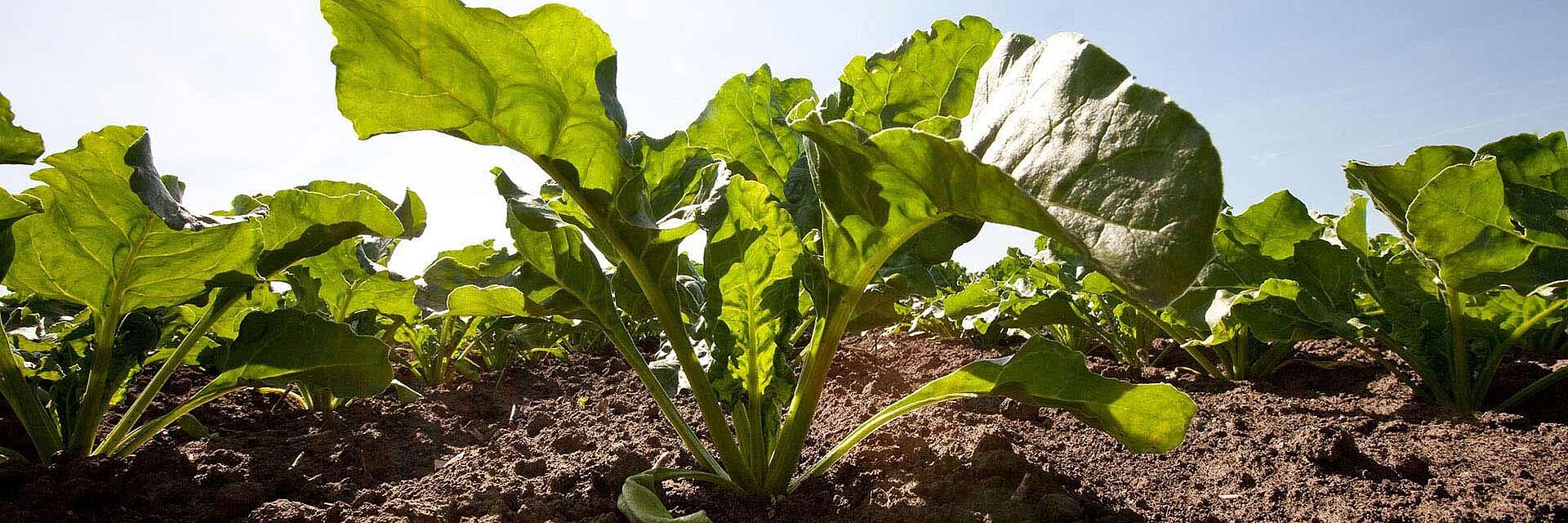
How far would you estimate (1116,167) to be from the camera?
2.34 feet

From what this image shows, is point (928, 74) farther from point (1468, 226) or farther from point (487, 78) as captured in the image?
point (1468, 226)

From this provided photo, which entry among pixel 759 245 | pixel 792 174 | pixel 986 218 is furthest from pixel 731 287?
pixel 986 218

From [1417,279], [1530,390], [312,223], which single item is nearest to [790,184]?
[312,223]

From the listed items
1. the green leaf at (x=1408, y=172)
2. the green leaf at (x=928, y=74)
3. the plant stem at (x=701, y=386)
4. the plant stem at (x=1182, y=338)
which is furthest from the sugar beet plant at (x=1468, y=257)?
the plant stem at (x=701, y=386)

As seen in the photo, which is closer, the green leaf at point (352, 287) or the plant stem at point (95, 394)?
the plant stem at point (95, 394)

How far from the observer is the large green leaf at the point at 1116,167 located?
26.4 inches

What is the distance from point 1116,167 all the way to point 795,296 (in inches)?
27.0

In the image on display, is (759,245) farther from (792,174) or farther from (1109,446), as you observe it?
(1109,446)

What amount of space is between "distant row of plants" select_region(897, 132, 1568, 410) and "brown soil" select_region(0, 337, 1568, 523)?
0.50 feet

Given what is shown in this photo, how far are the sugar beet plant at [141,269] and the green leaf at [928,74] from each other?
3.36ft

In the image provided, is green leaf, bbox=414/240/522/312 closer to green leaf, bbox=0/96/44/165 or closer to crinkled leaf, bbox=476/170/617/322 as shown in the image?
crinkled leaf, bbox=476/170/617/322

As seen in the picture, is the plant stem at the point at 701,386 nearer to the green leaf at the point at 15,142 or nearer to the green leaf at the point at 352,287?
the green leaf at the point at 352,287

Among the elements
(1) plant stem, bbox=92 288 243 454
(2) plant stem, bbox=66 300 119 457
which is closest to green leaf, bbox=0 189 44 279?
(2) plant stem, bbox=66 300 119 457

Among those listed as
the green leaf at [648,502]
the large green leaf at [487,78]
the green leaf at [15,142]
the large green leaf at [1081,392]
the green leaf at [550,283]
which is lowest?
the green leaf at [648,502]
